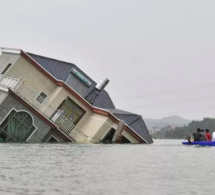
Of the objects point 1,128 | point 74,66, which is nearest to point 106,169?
point 1,128

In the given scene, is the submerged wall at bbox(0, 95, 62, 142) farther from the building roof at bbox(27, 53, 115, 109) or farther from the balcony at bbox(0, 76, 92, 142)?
the building roof at bbox(27, 53, 115, 109)

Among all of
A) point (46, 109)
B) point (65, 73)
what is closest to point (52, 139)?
point (46, 109)

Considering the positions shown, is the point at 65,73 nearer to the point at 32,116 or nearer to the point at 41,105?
the point at 41,105

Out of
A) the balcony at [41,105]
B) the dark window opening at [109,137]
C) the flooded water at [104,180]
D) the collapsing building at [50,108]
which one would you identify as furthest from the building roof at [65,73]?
the flooded water at [104,180]

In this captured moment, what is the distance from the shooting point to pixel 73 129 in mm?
55156

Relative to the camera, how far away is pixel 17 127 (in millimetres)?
49344

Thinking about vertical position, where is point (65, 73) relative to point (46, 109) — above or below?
above

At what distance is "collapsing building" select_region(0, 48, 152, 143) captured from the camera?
4919cm

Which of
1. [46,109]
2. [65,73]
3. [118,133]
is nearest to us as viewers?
[46,109]

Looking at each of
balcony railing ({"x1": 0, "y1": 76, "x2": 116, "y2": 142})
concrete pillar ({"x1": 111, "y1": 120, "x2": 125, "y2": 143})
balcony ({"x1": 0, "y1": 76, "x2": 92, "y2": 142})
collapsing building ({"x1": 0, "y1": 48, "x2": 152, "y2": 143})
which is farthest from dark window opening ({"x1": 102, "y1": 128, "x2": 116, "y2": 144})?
balcony ({"x1": 0, "y1": 76, "x2": 92, "y2": 142})

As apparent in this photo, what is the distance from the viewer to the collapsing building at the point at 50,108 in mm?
49188

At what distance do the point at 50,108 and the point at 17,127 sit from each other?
221 inches

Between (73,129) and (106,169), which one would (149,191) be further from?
(73,129)

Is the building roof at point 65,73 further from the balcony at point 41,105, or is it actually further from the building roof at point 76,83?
the balcony at point 41,105
